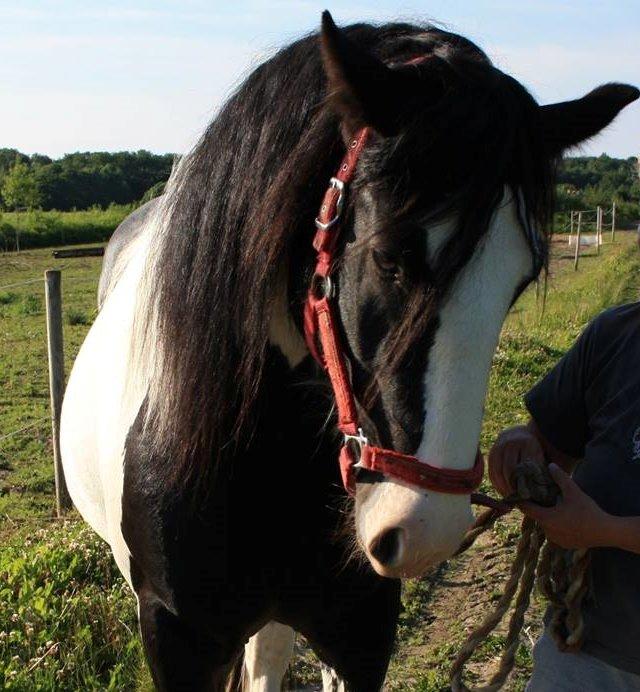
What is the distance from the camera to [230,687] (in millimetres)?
2975

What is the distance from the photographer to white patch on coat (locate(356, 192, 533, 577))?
1479mm

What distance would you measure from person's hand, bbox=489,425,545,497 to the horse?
14.3 inches

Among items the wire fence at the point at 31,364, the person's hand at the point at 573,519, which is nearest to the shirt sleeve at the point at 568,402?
the person's hand at the point at 573,519

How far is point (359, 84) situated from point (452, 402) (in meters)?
0.60

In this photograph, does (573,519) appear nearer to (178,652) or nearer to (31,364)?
(178,652)

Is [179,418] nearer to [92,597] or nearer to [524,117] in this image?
[524,117]

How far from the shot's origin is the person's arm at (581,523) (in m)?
1.69

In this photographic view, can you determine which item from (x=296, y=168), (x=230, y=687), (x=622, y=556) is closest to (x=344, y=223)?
(x=296, y=168)

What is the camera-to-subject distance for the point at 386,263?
1556 mm

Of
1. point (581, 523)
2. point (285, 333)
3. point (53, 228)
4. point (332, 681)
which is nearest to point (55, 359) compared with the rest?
point (332, 681)

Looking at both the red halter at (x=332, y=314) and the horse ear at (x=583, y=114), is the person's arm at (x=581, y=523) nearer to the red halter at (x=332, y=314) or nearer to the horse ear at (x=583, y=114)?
the red halter at (x=332, y=314)

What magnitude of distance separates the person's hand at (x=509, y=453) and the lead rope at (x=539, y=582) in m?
0.09

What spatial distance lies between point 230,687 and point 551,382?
166cm

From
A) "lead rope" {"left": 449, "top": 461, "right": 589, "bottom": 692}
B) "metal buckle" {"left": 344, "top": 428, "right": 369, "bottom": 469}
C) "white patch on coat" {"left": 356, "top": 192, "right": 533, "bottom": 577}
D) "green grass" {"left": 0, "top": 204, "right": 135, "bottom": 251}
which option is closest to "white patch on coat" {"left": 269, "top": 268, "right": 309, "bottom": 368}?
"metal buckle" {"left": 344, "top": 428, "right": 369, "bottom": 469}
